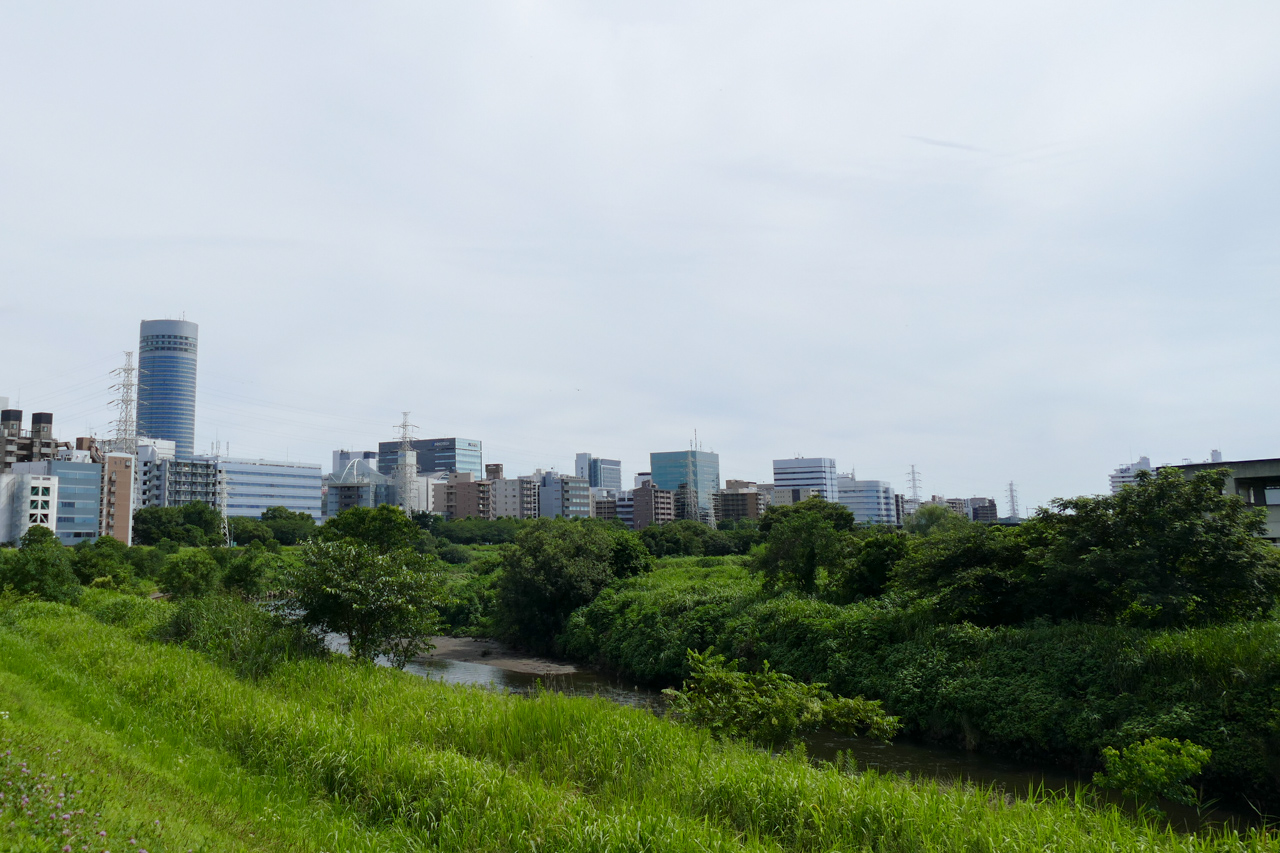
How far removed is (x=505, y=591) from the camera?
39.6m

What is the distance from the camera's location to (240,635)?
19984mm

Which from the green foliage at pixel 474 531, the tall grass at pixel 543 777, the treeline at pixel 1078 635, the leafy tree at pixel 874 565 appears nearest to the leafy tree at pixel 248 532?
the green foliage at pixel 474 531

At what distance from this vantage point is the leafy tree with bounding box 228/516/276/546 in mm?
97375

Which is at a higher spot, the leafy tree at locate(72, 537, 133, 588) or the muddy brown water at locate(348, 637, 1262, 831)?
the leafy tree at locate(72, 537, 133, 588)

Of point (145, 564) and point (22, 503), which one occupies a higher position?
point (22, 503)

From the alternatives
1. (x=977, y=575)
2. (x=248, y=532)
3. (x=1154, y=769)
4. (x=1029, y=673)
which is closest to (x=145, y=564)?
(x=248, y=532)

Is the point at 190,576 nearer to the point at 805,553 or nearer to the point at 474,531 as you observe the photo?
the point at 805,553

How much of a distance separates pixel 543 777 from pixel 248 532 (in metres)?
103

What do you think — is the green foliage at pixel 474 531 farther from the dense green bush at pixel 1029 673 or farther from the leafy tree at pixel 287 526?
the dense green bush at pixel 1029 673

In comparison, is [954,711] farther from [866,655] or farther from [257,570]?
[257,570]

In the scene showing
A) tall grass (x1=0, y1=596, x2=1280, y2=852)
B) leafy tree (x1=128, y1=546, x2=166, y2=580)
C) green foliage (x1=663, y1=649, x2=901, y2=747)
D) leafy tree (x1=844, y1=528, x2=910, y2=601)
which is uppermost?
leafy tree (x1=844, y1=528, x2=910, y2=601)

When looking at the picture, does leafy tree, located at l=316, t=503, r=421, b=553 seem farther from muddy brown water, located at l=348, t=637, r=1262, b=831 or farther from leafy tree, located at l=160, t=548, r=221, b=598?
leafy tree, located at l=160, t=548, r=221, b=598

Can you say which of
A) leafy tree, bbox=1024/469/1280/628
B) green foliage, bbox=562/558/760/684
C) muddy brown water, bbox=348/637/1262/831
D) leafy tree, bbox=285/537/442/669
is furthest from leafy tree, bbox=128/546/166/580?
leafy tree, bbox=1024/469/1280/628

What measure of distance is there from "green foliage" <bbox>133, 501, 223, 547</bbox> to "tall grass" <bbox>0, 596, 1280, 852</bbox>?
8735 centimetres
